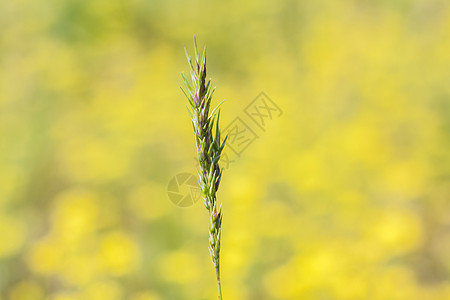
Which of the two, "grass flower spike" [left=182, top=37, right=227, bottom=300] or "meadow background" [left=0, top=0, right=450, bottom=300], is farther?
"meadow background" [left=0, top=0, right=450, bottom=300]

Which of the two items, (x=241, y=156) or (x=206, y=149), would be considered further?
(x=241, y=156)

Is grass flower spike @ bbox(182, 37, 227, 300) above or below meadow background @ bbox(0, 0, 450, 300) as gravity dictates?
below

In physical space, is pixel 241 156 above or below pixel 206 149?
above

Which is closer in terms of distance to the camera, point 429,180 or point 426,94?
point 429,180

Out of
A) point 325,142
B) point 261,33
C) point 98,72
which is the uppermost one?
point 261,33

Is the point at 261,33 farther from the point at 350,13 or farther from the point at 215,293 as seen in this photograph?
the point at 215,293

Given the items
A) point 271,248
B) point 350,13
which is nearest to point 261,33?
point 350,13

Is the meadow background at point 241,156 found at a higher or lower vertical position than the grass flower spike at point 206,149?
higher

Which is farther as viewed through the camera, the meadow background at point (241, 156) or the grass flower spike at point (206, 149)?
the meadow background at point (241, 156)
